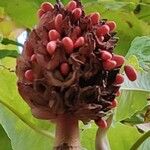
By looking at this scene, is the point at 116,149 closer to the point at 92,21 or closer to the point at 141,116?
the point at 141,116

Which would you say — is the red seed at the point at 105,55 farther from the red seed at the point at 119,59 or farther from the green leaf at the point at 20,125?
the green leaf at the point at 20,125

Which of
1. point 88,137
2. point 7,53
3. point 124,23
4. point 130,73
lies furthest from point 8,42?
point 130,73

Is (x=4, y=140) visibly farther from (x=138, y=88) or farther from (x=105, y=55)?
(x=105, y=55)

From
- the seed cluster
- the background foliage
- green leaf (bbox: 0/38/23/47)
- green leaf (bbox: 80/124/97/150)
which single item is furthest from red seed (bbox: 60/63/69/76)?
green leaf (bbox: 0/38/23/47)

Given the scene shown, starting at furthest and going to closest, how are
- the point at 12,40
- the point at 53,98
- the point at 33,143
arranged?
the point at 12,40 → the point at 33,143 → the point at 53,98

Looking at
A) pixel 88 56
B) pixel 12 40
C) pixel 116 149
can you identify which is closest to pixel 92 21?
pixel 88 56

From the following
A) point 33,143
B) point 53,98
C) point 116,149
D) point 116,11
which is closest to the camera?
point 53,98

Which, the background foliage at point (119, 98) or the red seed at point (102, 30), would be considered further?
the background foliage at point (119, 98)

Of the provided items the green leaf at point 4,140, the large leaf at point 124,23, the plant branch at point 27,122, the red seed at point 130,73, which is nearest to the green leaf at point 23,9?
the large leaf at point 124,23
